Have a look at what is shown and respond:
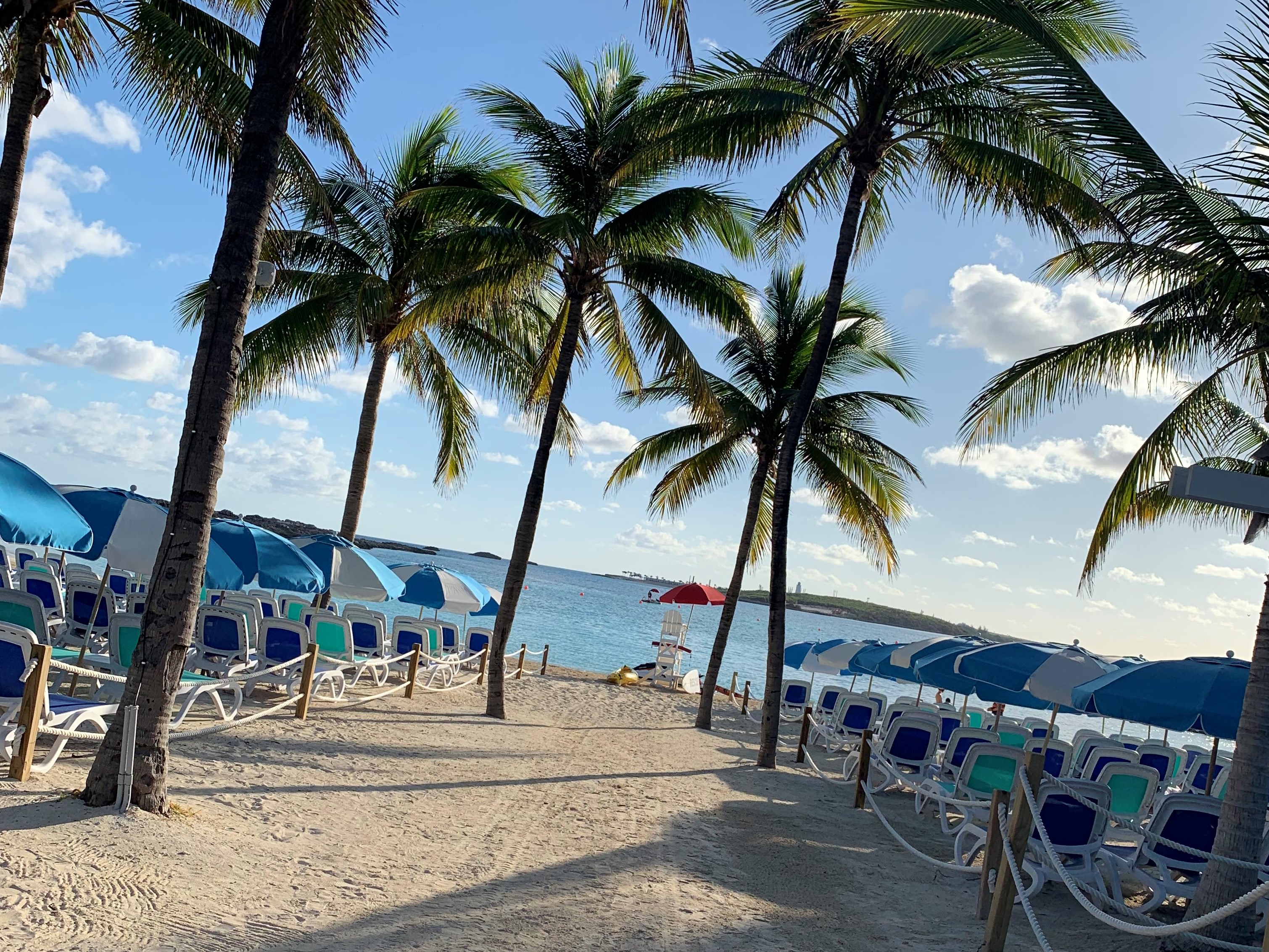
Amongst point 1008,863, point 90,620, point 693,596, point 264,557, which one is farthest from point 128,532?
point 693,596

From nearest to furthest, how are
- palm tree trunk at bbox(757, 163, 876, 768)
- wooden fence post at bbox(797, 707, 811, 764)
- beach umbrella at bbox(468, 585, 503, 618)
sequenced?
palm tree trunk at bbox(757, 163, 876, 768), wooden fence post at bbox(797, 707, 811, 764), beach umbrella at bbox(468, 585, 503, 618)

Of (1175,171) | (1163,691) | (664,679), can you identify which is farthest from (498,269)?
(664,679)

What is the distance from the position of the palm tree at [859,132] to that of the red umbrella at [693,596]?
26.1 ft

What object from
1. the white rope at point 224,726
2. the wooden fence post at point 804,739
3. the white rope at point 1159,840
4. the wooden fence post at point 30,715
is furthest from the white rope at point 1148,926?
the wooden fence post at point 804,739

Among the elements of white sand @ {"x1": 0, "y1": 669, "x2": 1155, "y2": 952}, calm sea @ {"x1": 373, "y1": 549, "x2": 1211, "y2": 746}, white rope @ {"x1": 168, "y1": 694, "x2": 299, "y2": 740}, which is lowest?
calm sea @ {"x1": 373, "y1": 549, "x2": 1211, "y2": 746}

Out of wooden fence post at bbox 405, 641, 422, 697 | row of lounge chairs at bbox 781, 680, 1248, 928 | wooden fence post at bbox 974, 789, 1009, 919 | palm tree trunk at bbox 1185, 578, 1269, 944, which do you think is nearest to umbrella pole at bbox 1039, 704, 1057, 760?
row of lounge chairs at bbox 781, 680, 1248, 928

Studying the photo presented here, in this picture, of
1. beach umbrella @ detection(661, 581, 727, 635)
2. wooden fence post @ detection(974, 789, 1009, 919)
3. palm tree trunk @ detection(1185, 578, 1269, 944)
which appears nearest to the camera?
palm tree trunk @ detection(1185, 578, 1269, 944)

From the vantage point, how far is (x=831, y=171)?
12383mm

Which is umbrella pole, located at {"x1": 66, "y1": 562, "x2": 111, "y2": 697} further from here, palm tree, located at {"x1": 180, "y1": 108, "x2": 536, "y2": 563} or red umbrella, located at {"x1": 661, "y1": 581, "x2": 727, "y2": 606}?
red umbrella, located at {"x1": 661, "y1": 581, "x2": 727, "y2": 606}

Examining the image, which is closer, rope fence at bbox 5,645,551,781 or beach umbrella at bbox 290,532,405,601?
rope fence at bbox 5,645,551,781

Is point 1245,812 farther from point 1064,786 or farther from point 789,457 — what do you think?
point 789,457

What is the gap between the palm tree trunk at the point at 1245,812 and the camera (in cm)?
525

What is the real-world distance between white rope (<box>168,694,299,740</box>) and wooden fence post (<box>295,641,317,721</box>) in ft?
0.21

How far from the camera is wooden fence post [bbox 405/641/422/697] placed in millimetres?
12234
